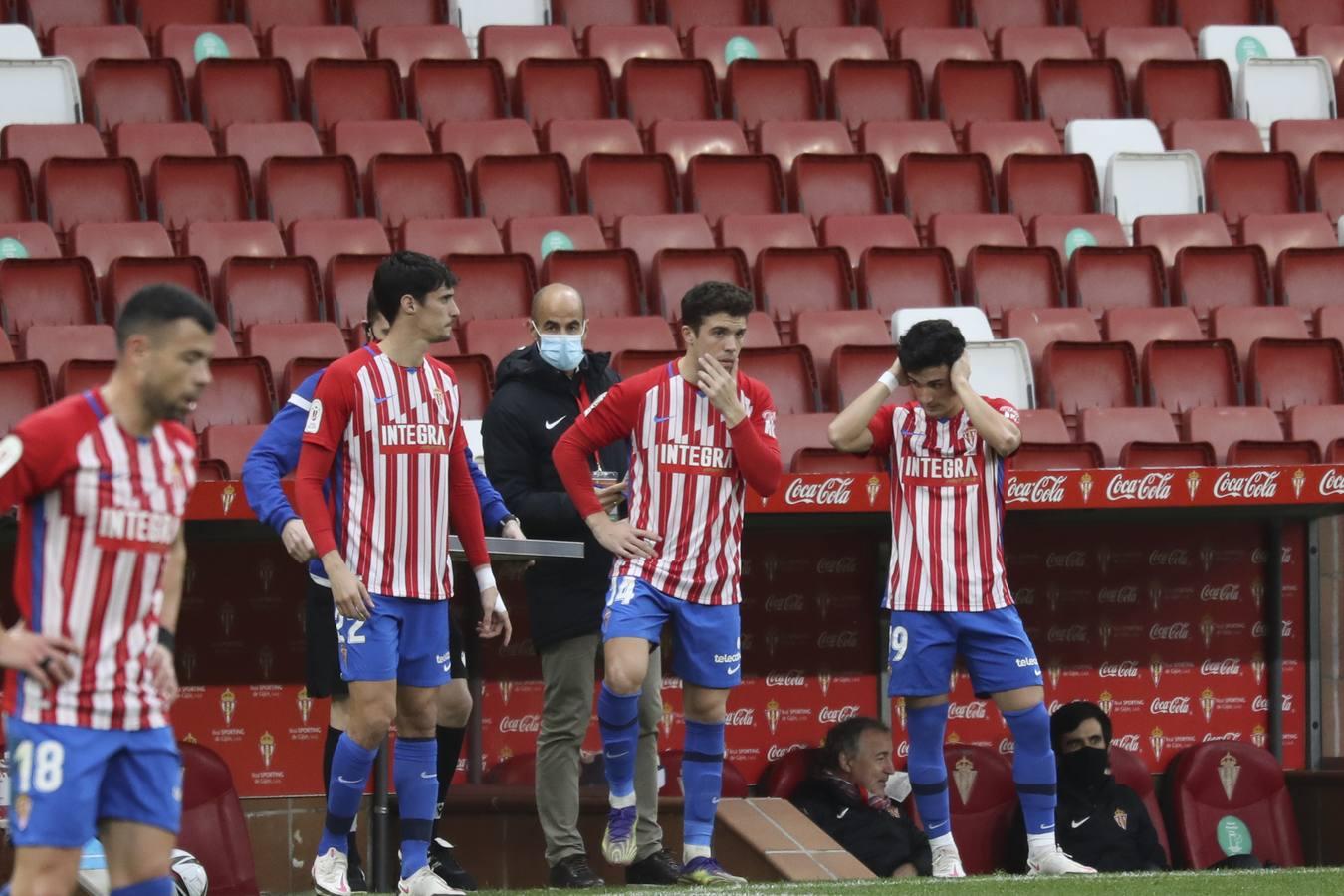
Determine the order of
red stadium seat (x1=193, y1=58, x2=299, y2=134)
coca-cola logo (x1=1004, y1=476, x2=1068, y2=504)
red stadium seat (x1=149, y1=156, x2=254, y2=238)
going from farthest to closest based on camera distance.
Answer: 1. red stadium seat (x1=193, y1=58, x2=299, y2=134)
2. red stadium seat (x1=149, y1=156, x2=254, y2=238)
3. coca-cola logo (x1=1004, y1=476, x2=1068, y2=504)

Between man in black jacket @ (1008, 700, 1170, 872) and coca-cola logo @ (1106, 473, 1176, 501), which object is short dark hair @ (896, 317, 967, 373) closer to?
coca-cola logo @ (1106, 473, 1176, 501)

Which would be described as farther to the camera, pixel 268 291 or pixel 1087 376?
pixel 1087 376

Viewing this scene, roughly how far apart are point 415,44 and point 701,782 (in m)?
6.46

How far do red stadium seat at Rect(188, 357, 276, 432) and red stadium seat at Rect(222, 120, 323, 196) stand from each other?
7.32 feet

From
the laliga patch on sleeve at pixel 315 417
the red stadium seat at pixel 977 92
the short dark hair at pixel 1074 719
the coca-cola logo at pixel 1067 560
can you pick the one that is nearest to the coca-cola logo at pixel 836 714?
the short dark hair at pixel 1074 719

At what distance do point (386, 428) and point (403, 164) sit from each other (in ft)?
15.8

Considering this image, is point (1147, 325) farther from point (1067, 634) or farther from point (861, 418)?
point (861, 418)

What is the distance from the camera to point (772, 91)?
11695mm

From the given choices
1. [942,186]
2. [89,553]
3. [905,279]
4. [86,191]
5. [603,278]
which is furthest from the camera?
[942,186]

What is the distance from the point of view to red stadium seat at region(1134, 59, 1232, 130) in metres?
12.3

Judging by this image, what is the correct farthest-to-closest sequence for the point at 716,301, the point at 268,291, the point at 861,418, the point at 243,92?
the point at 243,92, the point at 268,291, the point at 861,418, the point at 716,301

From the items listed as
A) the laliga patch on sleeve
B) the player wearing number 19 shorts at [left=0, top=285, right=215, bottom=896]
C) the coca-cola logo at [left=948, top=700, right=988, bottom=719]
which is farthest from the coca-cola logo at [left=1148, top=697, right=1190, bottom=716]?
the player wearing number 19 shorts at [left=0, top=285, right=215, bottom=896]

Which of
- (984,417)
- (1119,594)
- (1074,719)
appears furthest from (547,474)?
(1119,594)

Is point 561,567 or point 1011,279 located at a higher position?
point 1011,279
